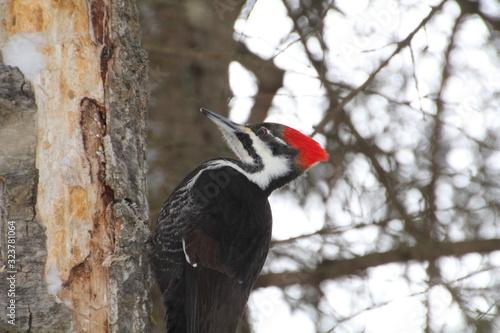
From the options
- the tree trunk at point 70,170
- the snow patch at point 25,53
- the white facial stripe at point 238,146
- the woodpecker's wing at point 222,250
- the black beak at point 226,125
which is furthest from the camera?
the white facial stripe at point 238,146

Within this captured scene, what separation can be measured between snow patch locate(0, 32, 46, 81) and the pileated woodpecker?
1205 millimetres

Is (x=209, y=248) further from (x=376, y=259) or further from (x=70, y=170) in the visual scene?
(x=376, y=259)

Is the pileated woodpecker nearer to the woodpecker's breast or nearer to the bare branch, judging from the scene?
the woodpecker's breast

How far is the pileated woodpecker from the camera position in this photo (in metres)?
3.16

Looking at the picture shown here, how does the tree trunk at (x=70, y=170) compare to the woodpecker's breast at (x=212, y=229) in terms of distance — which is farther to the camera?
the woodpecker's breast at (x=212, y=229)

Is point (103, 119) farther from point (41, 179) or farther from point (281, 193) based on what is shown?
point (281, 193)

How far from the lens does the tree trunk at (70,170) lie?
2.23 metres

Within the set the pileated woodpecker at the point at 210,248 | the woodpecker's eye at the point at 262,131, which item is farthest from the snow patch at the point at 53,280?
the woodpecker's eye at the point at 262,131

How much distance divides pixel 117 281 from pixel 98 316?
19 centimetres

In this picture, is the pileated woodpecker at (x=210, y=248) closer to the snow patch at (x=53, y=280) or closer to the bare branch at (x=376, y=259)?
the bare branch at (x=376, y=259)

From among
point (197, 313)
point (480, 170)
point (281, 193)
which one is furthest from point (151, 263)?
point (480, 170)

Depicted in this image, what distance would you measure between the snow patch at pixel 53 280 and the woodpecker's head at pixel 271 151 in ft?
5.09

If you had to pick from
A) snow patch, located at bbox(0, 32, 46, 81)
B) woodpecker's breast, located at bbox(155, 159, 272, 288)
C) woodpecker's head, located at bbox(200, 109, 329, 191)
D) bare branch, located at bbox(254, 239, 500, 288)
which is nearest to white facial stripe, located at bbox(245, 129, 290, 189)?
woodpecker's head, located at bbox(200, 109, 329, 191)

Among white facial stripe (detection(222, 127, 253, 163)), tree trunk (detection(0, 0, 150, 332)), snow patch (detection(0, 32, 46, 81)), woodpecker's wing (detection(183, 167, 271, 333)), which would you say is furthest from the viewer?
white facial stripe (detection(222, 127, 253, 163))
